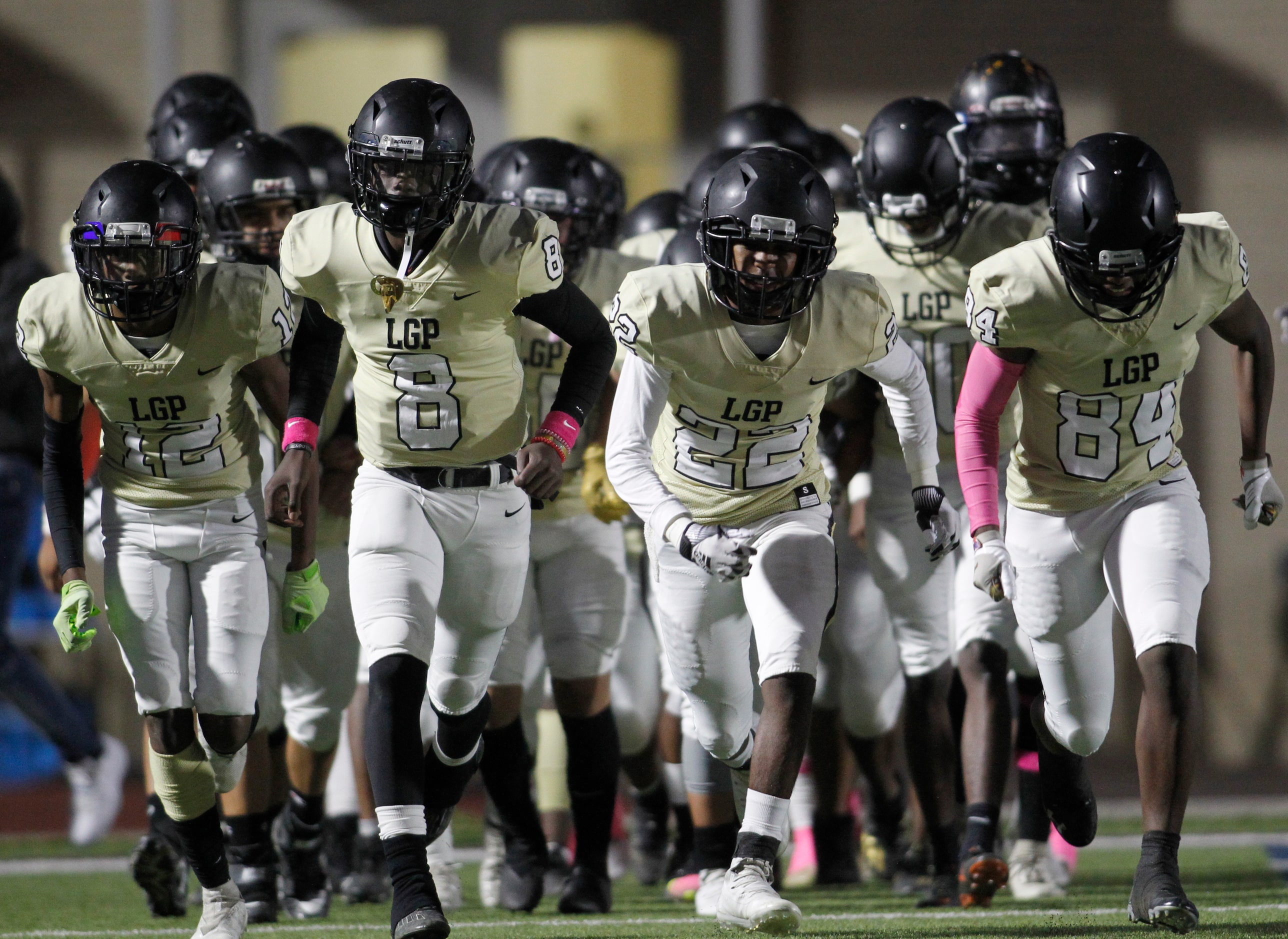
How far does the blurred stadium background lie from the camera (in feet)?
29.7

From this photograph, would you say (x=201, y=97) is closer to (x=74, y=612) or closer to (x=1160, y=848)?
(x=74, y=612)

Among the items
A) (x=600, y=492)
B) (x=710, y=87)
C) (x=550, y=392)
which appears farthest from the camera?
(x=710, y=87)

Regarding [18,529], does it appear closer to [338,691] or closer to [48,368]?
[338,691]

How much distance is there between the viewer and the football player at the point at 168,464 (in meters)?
3.78

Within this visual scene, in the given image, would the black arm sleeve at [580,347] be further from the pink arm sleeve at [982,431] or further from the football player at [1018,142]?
the football player at [1018,142]

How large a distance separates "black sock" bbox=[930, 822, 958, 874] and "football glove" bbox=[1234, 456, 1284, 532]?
1.17 metres

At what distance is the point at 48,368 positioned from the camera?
12.5 ft

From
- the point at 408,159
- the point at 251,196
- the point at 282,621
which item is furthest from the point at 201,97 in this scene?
the point at 408,159

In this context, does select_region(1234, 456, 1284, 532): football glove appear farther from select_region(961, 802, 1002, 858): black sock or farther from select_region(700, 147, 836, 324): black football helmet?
select_region(700, 147, 836, 324): black football helmet

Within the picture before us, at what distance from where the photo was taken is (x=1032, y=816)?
4.68 metres

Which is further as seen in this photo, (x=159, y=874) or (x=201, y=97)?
(x=201, y=97)

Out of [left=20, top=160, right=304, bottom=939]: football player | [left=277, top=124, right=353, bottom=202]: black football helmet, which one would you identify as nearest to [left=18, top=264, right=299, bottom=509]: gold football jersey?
[left=20, top=160, right=304, bottom=939]: football player

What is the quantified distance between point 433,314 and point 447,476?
1.18ft

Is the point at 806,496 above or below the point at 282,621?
above
